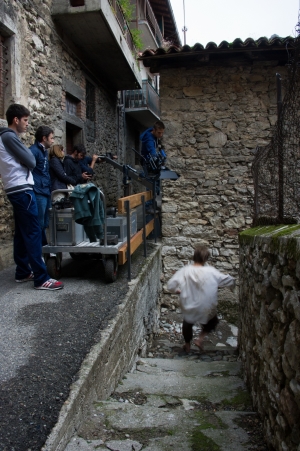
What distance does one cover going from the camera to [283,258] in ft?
6.42

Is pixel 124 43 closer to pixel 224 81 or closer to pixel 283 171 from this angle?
pixel 224 81

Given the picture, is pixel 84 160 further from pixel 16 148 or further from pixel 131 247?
pixel 16 148

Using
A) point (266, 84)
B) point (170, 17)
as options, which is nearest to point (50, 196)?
point (266, 84)

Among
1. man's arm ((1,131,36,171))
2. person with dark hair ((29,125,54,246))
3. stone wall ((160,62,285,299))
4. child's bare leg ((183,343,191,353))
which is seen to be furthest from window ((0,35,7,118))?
child's bare leg ((183,343,191,353))

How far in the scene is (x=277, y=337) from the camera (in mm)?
2137

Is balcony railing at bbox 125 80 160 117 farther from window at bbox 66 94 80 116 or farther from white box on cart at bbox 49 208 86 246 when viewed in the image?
white box on cart at bbox 49 208 86 246

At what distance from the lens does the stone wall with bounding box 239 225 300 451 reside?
5.67 ft

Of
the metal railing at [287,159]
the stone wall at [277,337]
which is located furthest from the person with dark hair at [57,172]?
the stone wall at [277,337]

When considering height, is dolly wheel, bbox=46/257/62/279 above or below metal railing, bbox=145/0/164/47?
below

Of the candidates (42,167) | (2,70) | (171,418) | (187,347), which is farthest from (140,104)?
(171,418)

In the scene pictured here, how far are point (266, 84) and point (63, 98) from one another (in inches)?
146

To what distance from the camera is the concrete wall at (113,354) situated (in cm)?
197

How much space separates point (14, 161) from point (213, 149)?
13.7ft

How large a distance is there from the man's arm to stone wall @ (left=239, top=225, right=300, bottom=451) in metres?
2.15
